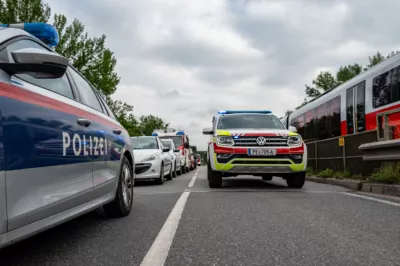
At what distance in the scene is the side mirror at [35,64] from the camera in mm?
2483

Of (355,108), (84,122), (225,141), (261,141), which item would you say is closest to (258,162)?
(261,141)

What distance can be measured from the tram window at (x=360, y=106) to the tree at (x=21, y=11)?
54.5ft

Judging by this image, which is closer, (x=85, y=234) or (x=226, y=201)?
(x=85, y=234)

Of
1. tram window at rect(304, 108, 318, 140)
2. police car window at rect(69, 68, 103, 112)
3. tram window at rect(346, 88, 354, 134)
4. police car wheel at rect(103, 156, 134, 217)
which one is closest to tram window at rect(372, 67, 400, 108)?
tram window at rect(346, 88, 354, 134)

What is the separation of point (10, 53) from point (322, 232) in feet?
9.81

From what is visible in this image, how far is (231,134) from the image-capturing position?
8.96m

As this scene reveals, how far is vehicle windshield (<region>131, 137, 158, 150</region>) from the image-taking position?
12383 mm

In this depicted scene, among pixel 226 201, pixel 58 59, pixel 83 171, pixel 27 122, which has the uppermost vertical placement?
pixel 58 59

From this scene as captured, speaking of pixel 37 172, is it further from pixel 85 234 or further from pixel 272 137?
pixel 272 137

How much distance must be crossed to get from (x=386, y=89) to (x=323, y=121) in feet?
20.5

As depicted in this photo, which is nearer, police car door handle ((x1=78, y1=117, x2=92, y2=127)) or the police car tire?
police car door handle ((x1=78, y1=117, x2=92, y2=127))

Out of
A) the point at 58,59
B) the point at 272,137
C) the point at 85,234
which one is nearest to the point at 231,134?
the point at 272,137

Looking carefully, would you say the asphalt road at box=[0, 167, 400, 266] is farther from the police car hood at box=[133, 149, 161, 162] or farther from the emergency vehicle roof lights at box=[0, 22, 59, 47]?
the police car hood at box=[133, 149, 161, 162]

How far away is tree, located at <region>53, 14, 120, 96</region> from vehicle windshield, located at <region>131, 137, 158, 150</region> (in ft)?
43.5
